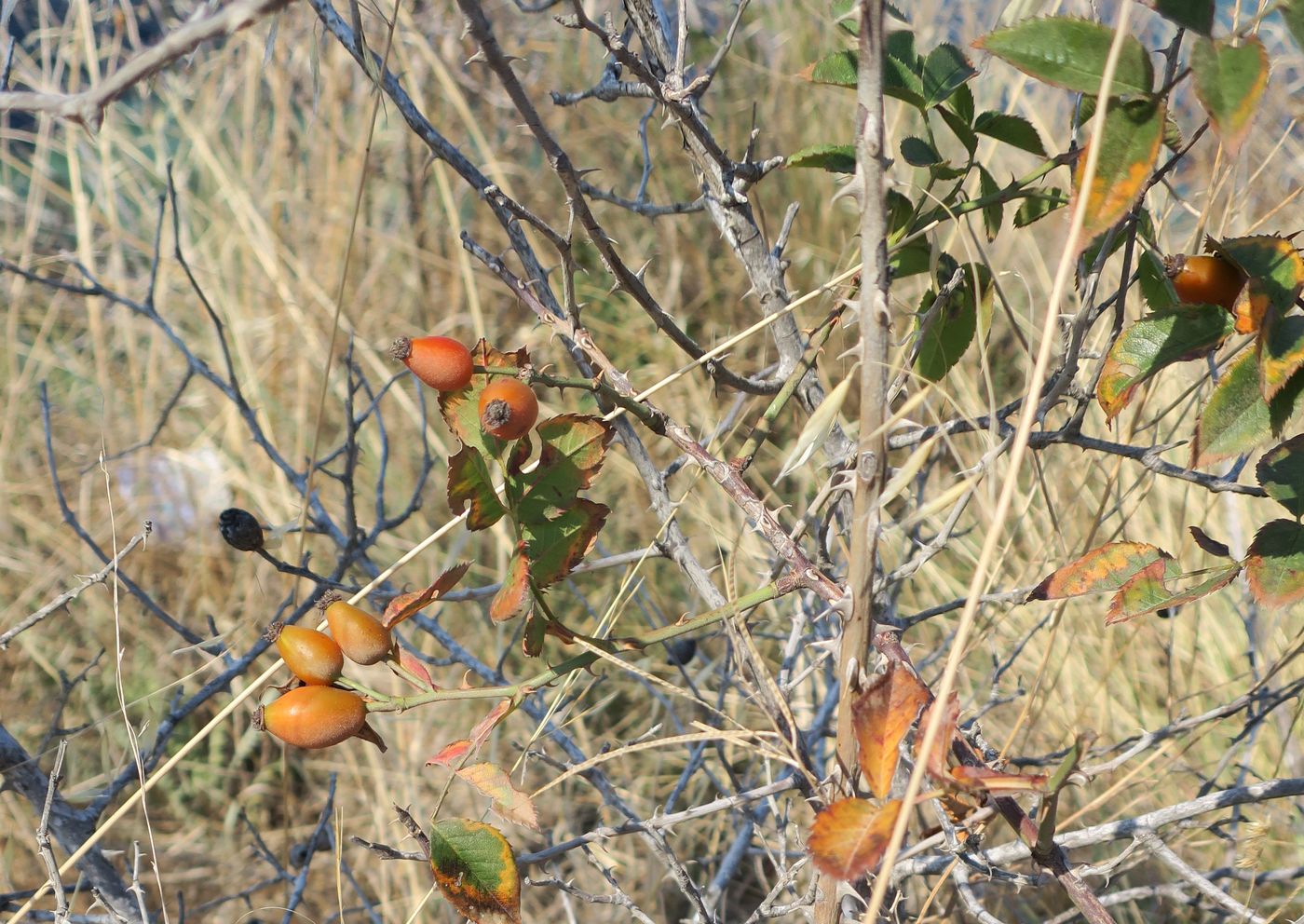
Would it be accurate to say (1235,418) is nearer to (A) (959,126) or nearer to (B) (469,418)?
(A) (959,126)

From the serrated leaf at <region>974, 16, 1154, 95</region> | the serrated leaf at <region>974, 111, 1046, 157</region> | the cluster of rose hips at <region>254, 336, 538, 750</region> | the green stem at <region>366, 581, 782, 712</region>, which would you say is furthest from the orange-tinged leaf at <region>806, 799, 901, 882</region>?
the serrated leaf at <region>974, 111, 1046, 157</region>

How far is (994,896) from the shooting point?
1.38m

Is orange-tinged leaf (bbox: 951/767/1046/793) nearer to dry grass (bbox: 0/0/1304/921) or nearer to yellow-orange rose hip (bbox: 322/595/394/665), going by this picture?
yellow-orange rose hip (bbox: 322/595/394/665)

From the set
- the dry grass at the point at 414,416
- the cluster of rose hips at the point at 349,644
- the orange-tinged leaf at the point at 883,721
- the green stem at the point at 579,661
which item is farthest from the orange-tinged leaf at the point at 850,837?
the dry grass at the point at 414,416

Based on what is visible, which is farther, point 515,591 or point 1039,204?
point 1039,204

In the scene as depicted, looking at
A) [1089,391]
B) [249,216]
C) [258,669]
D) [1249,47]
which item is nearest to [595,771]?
[1089,391]

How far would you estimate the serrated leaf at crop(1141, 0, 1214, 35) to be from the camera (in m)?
0.47

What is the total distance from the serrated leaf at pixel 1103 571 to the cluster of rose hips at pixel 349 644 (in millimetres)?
336

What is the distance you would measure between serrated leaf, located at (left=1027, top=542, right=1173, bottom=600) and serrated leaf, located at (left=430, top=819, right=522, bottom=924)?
14.1 inches

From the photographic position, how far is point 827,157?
75 cm

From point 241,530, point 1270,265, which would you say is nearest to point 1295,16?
point 1270,265

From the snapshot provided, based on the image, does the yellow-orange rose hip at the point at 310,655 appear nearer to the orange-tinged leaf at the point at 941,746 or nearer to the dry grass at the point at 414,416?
the orange-tinged leaf at the point at 941,746

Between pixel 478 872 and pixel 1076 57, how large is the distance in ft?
1.73

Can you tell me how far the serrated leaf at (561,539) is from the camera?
0.64 metres
